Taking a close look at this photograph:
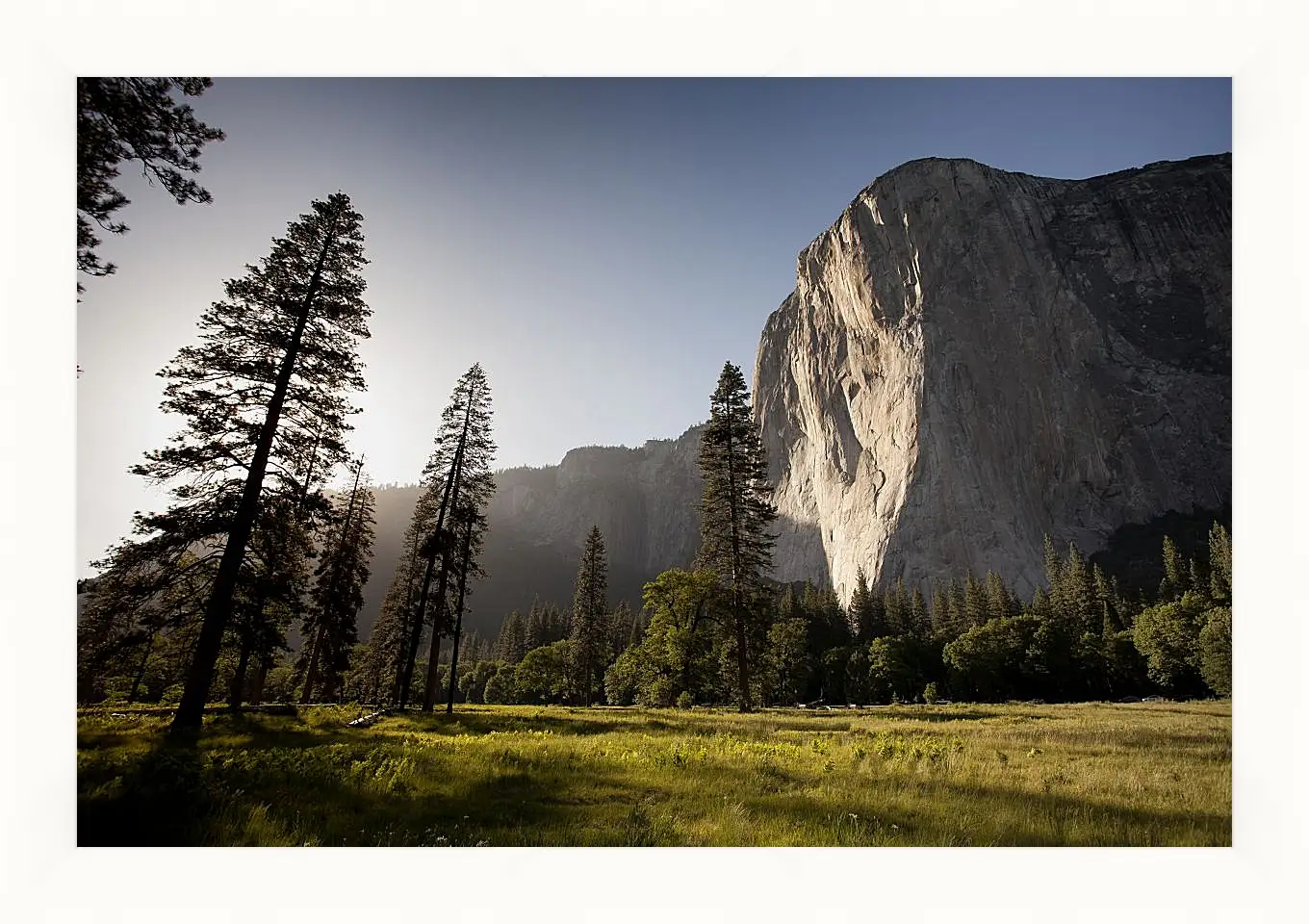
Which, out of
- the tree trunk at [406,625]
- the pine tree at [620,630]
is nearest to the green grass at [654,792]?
the tree trunk at [406,625]

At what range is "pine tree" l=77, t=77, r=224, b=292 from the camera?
24.7 ft

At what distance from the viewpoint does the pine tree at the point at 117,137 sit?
7535 millimetres

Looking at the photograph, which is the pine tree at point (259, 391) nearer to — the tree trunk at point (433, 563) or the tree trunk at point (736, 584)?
the tree trunk at point (433, 563)

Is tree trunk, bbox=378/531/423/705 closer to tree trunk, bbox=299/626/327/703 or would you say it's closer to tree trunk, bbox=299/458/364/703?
tree trunk, bbox=299/458/364/703

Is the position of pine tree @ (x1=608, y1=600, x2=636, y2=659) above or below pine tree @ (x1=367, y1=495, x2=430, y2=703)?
below

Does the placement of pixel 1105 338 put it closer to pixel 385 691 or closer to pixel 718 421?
pixel 718 421

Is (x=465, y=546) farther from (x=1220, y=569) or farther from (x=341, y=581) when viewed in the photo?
(x=1220, y=569)

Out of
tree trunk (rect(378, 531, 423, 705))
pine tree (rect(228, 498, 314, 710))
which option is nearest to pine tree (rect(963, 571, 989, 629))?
tree trunk (rect(378, 531, 423, 705))

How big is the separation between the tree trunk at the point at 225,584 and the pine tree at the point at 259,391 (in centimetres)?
2

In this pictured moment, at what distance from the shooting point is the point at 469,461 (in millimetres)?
21281

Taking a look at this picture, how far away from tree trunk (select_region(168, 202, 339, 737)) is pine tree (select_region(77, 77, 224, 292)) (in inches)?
150
